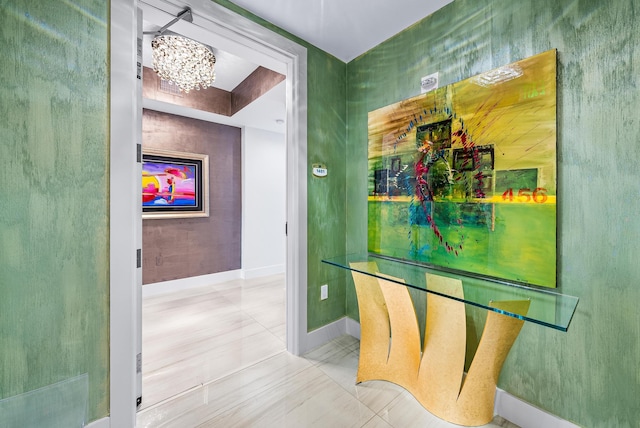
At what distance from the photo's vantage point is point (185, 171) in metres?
3.65

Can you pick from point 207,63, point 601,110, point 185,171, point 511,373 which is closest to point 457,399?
point 511,373

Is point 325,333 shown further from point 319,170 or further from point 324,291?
point 319,170

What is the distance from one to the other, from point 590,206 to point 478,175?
485 mm

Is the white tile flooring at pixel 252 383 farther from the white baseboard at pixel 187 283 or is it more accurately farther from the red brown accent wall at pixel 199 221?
the red brown accent wall at pixel 199 221

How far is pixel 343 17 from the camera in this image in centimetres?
178

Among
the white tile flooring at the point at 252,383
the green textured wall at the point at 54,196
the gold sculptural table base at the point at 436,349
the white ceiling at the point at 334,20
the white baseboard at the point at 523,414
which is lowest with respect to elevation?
the white tile flooring at the point at 252,383

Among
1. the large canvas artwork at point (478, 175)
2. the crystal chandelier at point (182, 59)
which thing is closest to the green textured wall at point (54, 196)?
the crystal chandelier at point (182, 59)

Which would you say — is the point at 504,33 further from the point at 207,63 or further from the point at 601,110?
the point at 207,63

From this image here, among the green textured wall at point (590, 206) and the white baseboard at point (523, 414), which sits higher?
the green textured wall at point (590, 206)

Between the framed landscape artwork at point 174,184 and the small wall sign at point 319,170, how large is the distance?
236cm

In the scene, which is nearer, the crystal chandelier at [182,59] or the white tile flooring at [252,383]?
the white tile flooring at [252,383]

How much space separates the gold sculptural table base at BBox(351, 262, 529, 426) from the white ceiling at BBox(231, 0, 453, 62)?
165 cm

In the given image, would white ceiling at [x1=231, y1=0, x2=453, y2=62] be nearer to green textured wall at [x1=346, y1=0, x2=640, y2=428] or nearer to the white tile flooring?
green textured wall at [x1=346, y1=0, x2=640, y2=428]

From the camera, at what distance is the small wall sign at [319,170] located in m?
2.11
